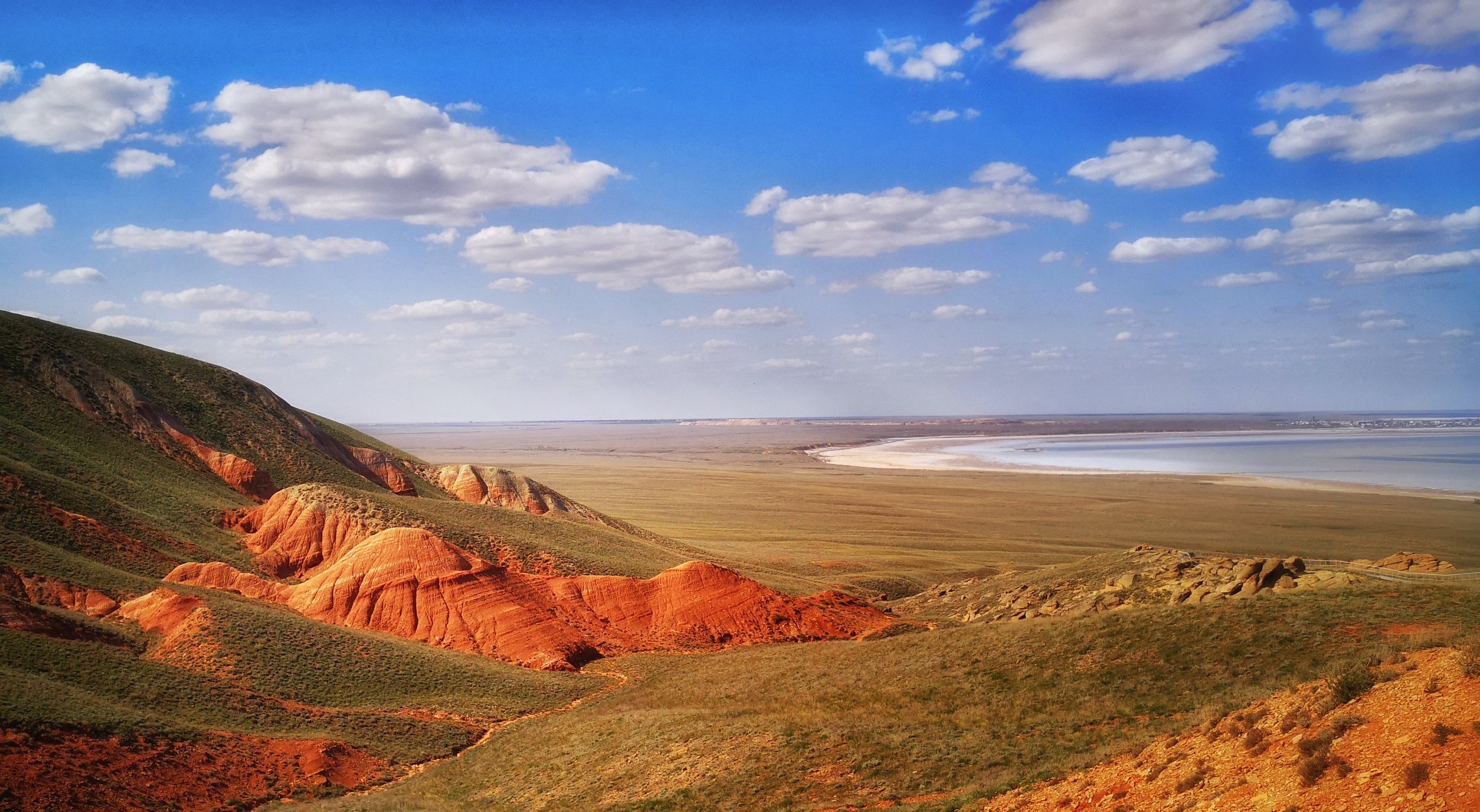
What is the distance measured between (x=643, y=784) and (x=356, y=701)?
47.4ft

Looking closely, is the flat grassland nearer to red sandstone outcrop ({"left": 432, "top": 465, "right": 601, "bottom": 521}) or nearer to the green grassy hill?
red sandstone outcrop ({"left": 432, "top": 465, "right": 601, "bottom": 521})

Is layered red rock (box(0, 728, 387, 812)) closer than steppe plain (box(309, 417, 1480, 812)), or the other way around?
steppe plain (box(309, 417, 1480, 812))

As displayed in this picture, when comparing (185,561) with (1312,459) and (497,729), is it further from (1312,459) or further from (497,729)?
(1312,459)

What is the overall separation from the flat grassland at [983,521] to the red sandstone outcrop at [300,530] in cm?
2534

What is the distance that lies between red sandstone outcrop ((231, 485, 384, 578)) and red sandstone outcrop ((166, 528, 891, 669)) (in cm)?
258

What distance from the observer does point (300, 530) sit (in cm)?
4747

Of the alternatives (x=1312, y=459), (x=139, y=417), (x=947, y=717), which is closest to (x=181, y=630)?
(x=947, y=717)

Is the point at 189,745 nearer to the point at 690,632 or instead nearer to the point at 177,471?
the point at 690,632

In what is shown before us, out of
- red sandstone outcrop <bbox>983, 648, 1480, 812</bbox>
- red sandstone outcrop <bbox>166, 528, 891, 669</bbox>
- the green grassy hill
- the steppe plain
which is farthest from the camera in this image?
red sandstone outcrop <bbox>166, 528, 891, 669</bbox>

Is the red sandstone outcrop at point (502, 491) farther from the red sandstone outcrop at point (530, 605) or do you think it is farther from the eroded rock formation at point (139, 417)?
the red sandstone outcrop at point (530, 605)

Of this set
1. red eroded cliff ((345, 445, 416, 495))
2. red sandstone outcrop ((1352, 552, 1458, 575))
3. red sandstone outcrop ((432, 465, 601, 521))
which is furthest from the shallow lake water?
red eroded cliff ((345, 445, 416, 495))

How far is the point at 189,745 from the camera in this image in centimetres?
2375

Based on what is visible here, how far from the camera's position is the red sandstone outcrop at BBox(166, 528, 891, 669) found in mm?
40156

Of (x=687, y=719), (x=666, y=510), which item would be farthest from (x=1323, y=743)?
(x=666, y=510)
